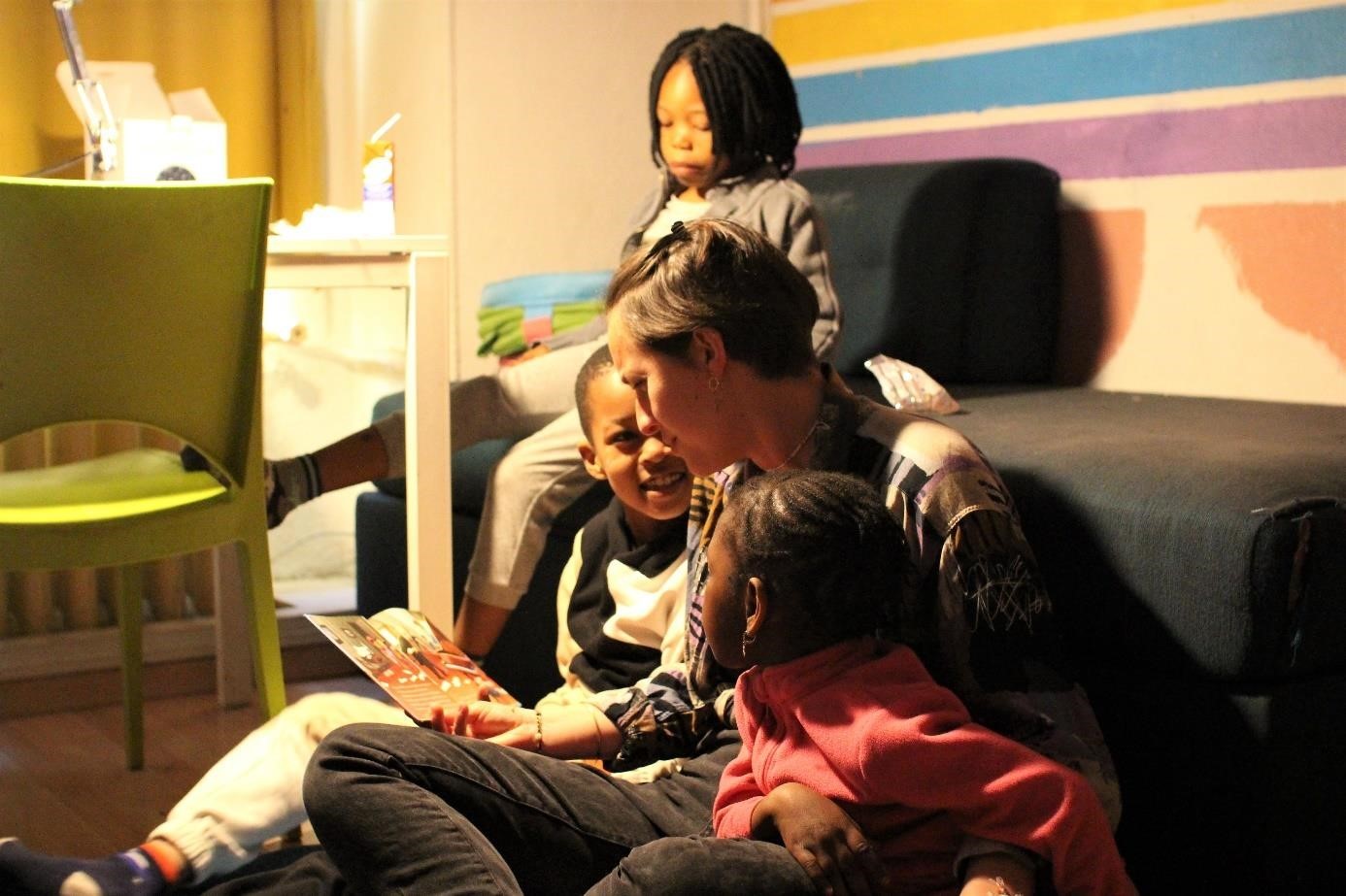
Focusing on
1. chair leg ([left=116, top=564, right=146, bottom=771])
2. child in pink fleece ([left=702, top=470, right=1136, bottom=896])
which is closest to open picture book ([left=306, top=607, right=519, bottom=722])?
child in pink fleece ([left=702, top=470, right=1136, bottom=896])

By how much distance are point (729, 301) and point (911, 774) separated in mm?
437

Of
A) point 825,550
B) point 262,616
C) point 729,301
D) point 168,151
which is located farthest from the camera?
point 168,151

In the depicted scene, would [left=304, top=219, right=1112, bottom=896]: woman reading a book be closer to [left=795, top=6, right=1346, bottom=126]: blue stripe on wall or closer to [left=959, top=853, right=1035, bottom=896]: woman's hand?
[left=959, top=853, right=1035, bottom=896]: woman's hand

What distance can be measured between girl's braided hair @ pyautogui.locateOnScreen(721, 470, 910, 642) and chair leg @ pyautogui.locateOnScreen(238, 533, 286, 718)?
1.02 metres

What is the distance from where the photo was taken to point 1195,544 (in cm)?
139

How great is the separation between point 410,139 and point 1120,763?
2141mm

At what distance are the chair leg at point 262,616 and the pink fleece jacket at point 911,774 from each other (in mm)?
984

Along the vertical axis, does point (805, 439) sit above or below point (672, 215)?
below

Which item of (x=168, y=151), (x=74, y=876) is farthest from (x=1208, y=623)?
(x=168, y=151)

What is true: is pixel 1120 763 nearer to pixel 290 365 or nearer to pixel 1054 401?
pixel 1054 401

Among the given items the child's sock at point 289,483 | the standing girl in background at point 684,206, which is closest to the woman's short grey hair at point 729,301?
the standing girl in background at point 684,206

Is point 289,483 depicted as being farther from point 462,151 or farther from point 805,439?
point 805,439

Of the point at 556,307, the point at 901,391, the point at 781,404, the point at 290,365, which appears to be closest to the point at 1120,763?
the point at 781,404

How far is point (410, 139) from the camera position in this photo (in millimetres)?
3139
